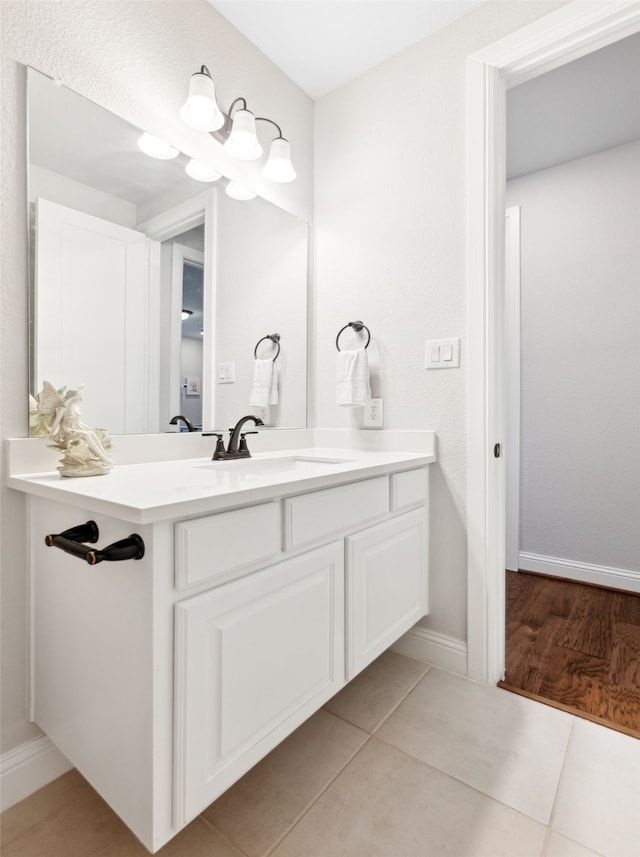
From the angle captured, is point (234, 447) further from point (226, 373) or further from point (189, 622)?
point (189, 622)

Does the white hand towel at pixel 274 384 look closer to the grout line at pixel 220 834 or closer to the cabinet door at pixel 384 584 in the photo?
the cabinet door at pixel 384 584

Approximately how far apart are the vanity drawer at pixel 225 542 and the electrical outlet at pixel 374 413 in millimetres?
900

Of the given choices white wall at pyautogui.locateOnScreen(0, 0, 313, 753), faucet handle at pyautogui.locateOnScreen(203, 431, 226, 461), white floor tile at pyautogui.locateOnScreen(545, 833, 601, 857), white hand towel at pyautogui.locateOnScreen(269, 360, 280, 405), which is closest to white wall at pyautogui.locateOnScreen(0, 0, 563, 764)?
white wall at pyautogui.locateOnScreen(0, 0, 313, 753)

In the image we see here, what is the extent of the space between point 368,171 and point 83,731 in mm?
2096

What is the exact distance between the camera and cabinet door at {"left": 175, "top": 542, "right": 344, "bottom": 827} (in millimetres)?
840

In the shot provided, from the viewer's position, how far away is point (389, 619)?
4.79 ft

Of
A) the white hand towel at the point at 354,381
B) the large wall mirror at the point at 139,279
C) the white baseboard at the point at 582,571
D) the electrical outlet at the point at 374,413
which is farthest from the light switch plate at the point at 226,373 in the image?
the white baseboard at the point at 582,571

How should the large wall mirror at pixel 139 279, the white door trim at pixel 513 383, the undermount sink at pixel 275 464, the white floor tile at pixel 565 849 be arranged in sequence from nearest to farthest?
the white floor tile at pixel 565 849, the large wall mirror at pixel 139 279, the undermount sink at pixel 275 464, the white door trim at pixel 513 383

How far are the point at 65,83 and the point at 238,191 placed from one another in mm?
637

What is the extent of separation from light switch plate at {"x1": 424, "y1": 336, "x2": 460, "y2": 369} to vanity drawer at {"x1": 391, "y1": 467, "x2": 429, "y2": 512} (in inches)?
15.5

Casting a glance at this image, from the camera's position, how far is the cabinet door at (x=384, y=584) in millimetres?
1282

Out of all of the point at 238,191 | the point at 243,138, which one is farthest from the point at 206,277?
the point at 243,138

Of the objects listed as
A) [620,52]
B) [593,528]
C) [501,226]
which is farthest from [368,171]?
[593,528]

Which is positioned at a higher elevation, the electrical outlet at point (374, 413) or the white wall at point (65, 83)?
the white wall at point (65, 83)
